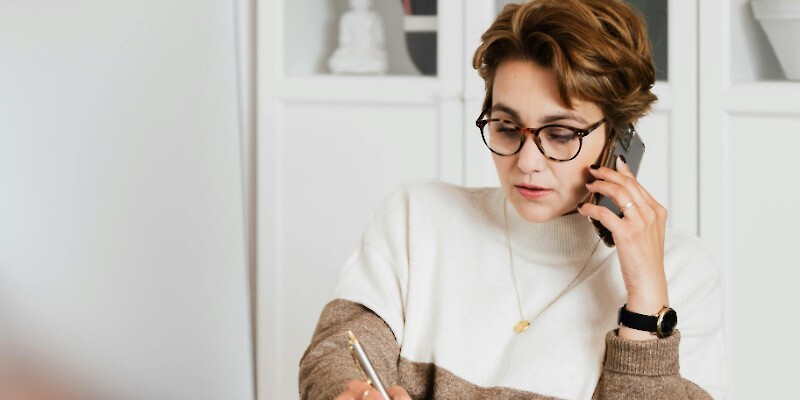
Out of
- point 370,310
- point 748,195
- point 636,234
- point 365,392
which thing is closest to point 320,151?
point 748,195

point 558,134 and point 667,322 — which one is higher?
point 558,134

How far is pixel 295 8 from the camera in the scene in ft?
8.71

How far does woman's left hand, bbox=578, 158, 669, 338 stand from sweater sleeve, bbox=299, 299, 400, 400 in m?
0.33

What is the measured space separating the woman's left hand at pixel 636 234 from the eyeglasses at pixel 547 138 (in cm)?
5

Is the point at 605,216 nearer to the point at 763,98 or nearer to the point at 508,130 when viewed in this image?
the point at 508,130

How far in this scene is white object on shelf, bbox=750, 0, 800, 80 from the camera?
217cm

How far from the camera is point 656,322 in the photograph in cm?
131

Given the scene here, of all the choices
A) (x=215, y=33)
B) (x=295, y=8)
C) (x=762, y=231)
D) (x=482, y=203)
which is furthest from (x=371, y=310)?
(x=295, y=8)

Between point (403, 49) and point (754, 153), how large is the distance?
84cm

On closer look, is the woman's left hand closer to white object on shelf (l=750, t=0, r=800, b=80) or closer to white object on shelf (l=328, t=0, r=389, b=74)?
white object on shelf (l=750, t=0, r=800, b=80)

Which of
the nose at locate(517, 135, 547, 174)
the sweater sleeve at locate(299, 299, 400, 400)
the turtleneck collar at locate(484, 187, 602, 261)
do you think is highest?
the nose at locate(517, 135, 547, 174)

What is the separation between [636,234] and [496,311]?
0.24m

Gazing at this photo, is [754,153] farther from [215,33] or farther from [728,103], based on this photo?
[215,33]

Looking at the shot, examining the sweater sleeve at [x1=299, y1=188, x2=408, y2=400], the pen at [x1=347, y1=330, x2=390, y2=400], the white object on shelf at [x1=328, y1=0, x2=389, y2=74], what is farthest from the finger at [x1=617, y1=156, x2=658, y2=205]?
the white object on shelf at [x1=328, y1=0, x2=389, y2=74]
